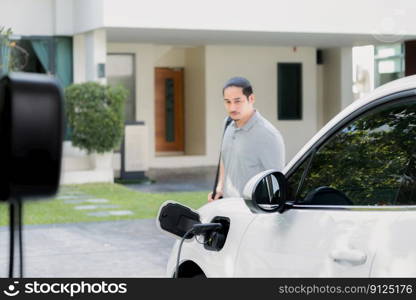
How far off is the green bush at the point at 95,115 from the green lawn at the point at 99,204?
860 millimetres

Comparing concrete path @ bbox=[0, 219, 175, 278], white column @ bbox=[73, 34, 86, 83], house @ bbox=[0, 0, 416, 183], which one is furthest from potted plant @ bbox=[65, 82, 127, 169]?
concrete path @ bbox=[0, 219, 175, 278]

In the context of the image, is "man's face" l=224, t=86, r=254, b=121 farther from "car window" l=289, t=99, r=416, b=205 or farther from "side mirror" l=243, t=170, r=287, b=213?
"side mirror" l=243, t=170, r=287, b=213

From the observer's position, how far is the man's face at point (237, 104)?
18.5ft

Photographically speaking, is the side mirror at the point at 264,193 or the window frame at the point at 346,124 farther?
the side mirror at the point at 264,193

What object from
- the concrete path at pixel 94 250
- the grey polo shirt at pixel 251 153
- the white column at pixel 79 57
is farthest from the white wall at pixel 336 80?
the grey polo shirt at pixel 251 153

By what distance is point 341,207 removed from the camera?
314cm

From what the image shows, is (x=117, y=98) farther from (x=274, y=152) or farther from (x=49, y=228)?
(x=274, y=152)

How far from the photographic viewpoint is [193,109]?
23406 millimetres

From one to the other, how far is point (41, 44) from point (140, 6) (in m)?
2.67

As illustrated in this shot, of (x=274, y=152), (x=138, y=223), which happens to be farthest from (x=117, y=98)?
(x=274, y=152)

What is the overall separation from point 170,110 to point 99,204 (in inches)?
412

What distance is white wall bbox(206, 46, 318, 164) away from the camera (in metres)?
22.5

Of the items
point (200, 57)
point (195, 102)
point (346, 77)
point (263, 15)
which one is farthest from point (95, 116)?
point (346, 77)

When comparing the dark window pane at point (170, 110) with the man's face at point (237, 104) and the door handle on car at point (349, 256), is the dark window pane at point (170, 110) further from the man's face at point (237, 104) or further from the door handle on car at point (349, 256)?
the door handle on car at point (349, 256)
